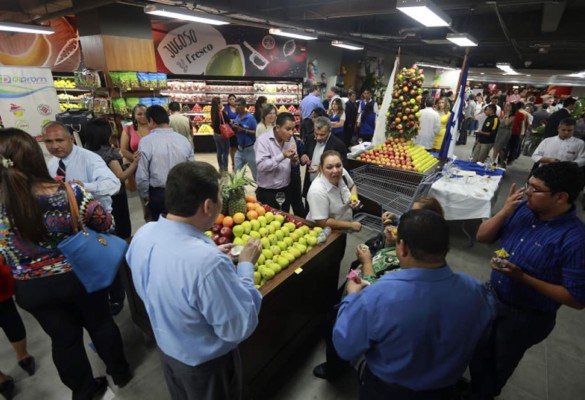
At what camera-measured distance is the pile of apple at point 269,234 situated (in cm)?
210

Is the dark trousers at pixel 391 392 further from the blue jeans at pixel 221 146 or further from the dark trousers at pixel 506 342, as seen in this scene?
the blue jeans at pixel 221 146

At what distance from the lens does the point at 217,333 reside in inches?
50.2

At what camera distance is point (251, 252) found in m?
1.57

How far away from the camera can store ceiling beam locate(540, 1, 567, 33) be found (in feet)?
22.2

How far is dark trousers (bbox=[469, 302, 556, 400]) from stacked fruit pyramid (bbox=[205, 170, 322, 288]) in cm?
130

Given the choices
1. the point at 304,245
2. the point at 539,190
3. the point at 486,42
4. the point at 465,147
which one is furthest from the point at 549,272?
the point at 486,42

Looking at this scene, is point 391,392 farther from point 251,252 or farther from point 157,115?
point 157,115

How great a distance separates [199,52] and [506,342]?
9664 millimetres

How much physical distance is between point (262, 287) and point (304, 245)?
1.75ft

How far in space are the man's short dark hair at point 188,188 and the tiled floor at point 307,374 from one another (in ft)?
5.90

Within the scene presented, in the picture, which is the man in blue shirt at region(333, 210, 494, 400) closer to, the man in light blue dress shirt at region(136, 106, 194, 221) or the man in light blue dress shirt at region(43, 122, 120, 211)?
the man in light blue dress shirt at region(43, 122, 120, 211)

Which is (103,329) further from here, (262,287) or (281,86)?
(281,86)

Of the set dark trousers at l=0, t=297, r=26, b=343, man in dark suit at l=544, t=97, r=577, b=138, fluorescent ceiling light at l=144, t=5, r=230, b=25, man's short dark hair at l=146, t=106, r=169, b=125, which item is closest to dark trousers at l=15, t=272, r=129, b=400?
dark trousers at l=0, t=297, r=26, b=343

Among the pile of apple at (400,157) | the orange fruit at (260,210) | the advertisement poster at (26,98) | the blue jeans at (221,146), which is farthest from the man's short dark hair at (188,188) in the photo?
the blue jeans at (221,146)
